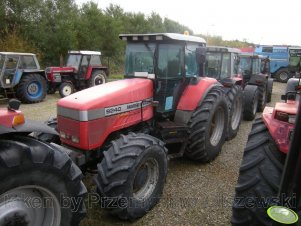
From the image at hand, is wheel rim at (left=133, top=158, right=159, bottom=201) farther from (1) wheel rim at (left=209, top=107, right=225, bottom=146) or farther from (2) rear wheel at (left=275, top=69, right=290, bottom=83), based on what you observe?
(2) rear wheel at (left=275, top=69, right=290, bottom=83)

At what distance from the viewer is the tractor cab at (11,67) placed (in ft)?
32.2

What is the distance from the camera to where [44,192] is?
2273mm

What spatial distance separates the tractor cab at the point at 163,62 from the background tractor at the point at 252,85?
139 inches

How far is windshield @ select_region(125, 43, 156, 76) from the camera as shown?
4.20m

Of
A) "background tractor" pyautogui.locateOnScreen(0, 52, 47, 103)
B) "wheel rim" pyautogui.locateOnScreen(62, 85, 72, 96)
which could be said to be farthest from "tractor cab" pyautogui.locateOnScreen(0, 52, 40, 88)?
"wheel rim" pyautogui.locateOnScreen(62, 85, 72, 96)

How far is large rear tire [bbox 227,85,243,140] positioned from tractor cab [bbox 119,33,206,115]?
5.90 ft

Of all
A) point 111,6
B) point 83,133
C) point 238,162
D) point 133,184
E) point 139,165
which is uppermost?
point 111,6

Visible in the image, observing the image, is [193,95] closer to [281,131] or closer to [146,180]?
[146,180]

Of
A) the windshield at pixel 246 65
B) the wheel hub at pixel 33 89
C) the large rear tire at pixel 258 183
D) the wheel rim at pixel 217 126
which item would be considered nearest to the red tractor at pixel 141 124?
the wheel rim at pixel 217 126

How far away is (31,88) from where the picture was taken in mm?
10445

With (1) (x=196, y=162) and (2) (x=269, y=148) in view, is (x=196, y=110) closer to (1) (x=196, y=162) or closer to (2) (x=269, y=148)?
(1) (x=196, y=162)

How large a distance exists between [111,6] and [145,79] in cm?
2516

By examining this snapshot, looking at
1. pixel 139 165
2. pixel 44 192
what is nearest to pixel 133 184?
pixel 139 165

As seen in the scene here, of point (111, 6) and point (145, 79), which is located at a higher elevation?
point (111, 6)
